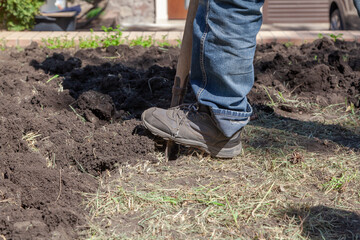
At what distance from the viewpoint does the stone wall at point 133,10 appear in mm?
9516

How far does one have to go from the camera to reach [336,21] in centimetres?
638

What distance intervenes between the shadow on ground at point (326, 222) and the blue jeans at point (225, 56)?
0.60 meters

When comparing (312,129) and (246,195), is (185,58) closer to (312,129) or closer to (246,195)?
(246,195)

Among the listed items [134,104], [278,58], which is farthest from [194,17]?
[278,58]

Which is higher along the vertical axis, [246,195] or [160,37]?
[246,195]

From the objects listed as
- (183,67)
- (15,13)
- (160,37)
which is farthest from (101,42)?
(183,67)

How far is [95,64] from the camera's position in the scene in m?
4.02

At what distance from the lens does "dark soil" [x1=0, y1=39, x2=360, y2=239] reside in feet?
6.32

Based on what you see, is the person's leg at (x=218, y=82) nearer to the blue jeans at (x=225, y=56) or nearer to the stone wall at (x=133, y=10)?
the blue jeans at (x=225, y=56)

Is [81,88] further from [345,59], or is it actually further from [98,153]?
[345,59]

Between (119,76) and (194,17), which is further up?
(194,17)

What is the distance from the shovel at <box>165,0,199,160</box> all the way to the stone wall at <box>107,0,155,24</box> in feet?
24.1

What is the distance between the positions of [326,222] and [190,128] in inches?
34.3

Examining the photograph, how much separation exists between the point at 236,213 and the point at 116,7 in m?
8.30
